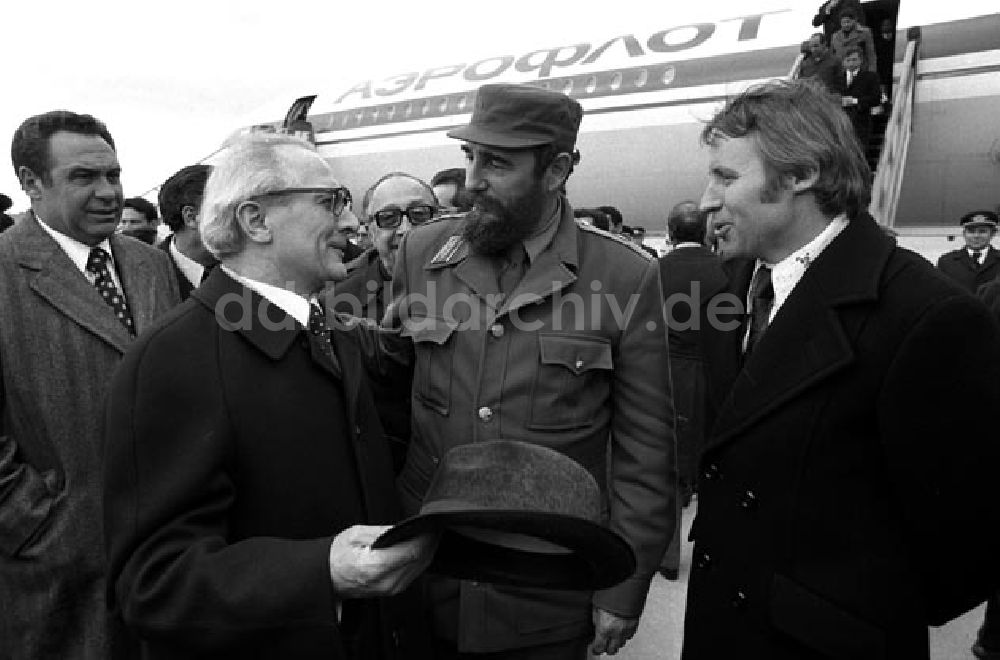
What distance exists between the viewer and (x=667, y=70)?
1113cm

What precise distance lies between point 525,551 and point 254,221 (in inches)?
35.0

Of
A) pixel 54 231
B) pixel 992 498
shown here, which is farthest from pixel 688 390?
pixel 54 231

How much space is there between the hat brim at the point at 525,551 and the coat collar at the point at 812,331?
2.13 feet

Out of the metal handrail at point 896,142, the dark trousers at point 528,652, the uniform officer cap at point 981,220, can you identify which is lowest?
the dark trousers at point 528,652

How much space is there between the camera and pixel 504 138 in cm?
194

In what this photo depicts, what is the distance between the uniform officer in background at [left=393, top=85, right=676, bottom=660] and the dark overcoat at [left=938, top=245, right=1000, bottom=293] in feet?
21.5

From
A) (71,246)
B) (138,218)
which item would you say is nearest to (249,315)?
(71,246)

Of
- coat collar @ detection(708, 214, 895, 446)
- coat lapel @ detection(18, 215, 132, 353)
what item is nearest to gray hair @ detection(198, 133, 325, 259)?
coat lapel @ detection(18, 215, 132, 353)

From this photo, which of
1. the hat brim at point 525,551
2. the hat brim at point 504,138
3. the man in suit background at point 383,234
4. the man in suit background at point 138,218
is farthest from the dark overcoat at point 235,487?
the man in suit background at point 138,218

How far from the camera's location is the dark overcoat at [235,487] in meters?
1.16

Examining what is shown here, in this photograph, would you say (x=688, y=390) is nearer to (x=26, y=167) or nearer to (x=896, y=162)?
(x=26, y=167)

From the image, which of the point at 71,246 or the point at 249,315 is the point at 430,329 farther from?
the point at 71,246

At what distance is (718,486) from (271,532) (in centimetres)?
102

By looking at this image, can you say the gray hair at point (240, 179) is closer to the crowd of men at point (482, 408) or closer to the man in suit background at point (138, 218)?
the crowd of men at point (482, 408)
